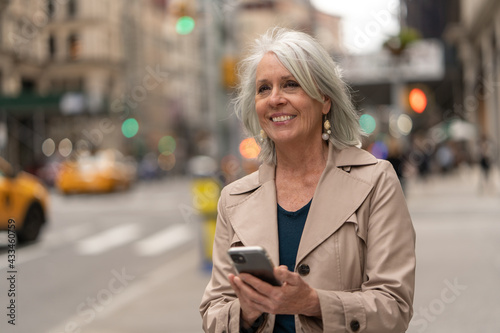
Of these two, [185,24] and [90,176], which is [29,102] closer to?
[90,176]

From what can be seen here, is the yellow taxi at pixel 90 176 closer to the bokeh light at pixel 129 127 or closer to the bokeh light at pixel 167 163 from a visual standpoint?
the bokeh light at pixel 167 163

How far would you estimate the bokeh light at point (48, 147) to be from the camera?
152 ft

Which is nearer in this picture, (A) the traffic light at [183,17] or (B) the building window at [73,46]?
(A) the traffic light at [183,17]

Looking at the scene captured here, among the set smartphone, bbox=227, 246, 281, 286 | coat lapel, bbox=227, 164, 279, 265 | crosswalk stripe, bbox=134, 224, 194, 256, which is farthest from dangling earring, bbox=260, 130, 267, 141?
crosswalk stripe, bbox=134, 224, 194, 256

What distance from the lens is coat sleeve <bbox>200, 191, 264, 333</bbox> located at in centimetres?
229

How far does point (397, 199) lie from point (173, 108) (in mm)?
79468

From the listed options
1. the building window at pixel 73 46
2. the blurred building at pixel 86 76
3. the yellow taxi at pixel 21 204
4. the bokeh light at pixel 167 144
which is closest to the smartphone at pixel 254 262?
the yellow taxi at pixel 21 204

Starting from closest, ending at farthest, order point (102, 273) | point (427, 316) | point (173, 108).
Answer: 1. point (427, 316)
2. point (102, 273)
3. point (173, 108)

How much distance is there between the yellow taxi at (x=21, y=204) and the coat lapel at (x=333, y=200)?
33.7 ft

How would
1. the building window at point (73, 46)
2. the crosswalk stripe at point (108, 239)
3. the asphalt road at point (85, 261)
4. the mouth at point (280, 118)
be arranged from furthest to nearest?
the building window at point (73, 46) → the crosswalk stripe at point (108, 239) → the asphalt road at point (85, 261) → the mouth at point (280, 118)

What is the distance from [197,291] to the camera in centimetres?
823

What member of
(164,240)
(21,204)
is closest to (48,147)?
(164,240)

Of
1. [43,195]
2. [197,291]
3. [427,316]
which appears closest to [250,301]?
[427,316]

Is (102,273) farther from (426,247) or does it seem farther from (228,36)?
(228,36)
